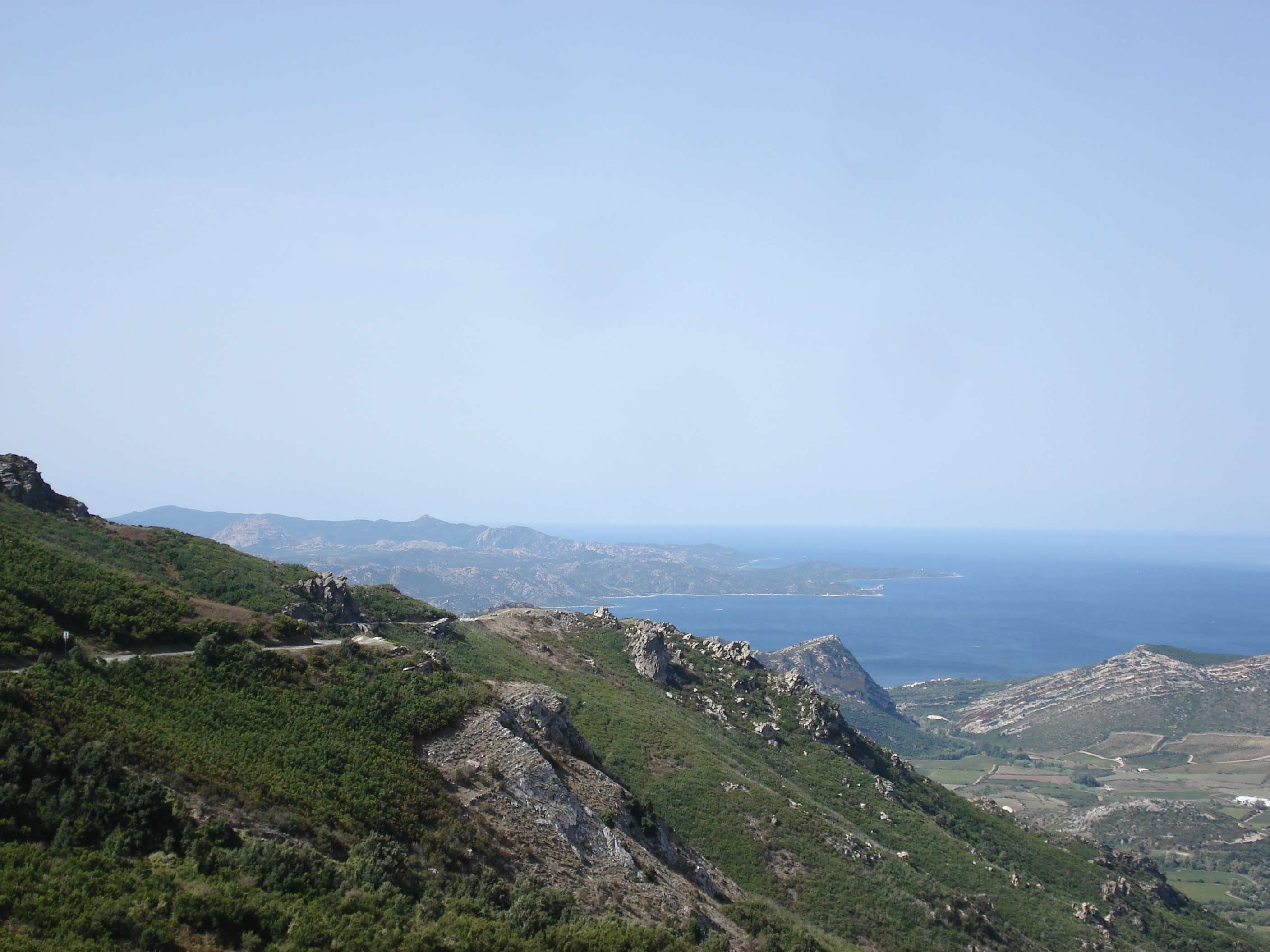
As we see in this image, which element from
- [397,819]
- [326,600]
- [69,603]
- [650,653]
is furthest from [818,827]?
[69,603]

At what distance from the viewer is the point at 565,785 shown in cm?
2789

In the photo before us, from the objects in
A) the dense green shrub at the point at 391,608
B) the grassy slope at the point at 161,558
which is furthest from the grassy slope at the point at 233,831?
the dense green shrub at the point at 391,608

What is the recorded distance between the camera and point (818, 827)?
43500mm

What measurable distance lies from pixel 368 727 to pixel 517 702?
7545 mm

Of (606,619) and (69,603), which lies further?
(606,619)

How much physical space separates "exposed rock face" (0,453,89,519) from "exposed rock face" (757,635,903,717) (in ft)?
518

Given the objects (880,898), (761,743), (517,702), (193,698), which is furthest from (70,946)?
(761,743)

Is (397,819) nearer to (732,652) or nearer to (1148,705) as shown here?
(732,652)

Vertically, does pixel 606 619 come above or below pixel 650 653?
above

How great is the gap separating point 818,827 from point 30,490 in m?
60.8

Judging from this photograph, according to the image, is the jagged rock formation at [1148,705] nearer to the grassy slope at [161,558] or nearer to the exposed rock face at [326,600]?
the exposed rock face at [326,600]

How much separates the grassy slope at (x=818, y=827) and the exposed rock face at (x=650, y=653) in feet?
4.73

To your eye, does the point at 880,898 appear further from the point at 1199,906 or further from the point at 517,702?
the point at 1199,906

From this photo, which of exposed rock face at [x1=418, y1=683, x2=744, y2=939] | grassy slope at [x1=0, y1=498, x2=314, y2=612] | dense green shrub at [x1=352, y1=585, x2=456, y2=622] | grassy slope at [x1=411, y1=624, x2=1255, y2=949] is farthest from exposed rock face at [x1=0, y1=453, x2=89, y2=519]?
exposed rock face at [x1=418, y1=683, x2=744, y2=939]
